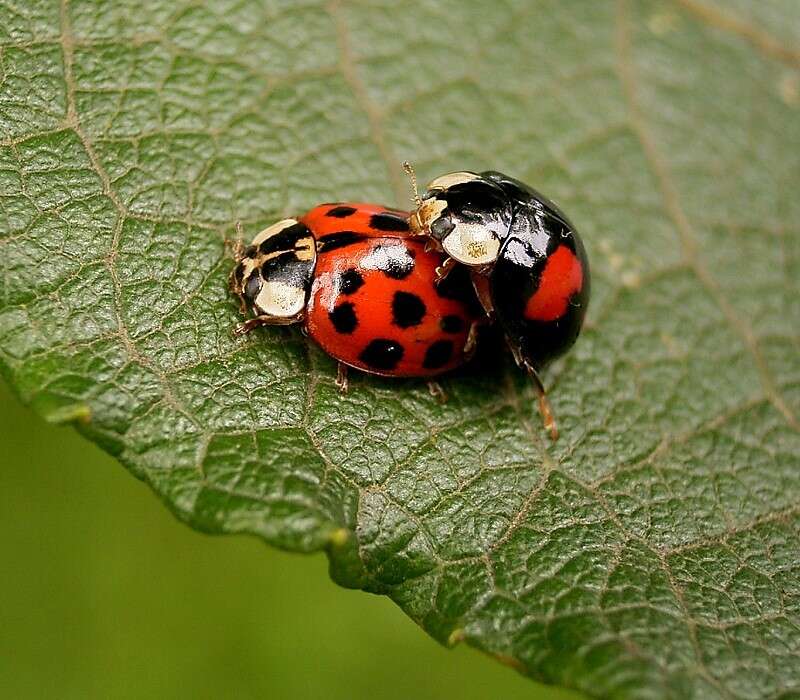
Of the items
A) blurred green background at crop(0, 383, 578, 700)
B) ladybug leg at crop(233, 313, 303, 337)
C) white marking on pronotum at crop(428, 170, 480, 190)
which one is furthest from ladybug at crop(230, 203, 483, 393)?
blurred green background at crop(0, 383, 578, 700)

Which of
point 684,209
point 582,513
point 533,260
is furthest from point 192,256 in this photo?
point 684,209

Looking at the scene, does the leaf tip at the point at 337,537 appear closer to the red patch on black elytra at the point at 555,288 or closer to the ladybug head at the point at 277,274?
the ladybug head at the point at 277,274

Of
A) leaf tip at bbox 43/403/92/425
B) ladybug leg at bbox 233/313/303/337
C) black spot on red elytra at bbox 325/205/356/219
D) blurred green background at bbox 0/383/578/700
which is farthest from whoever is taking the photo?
blurred green background at bbox 0/383/578/700

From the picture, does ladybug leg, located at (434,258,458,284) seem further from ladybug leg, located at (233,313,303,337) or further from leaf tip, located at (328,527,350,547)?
leaf tip, located at (328,527,350,547)

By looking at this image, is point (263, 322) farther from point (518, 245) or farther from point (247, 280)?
point (518, 245)

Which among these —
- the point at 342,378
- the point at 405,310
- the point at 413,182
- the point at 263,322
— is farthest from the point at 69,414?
the point at 413,182

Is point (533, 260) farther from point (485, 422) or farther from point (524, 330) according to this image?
point (485, 422)
